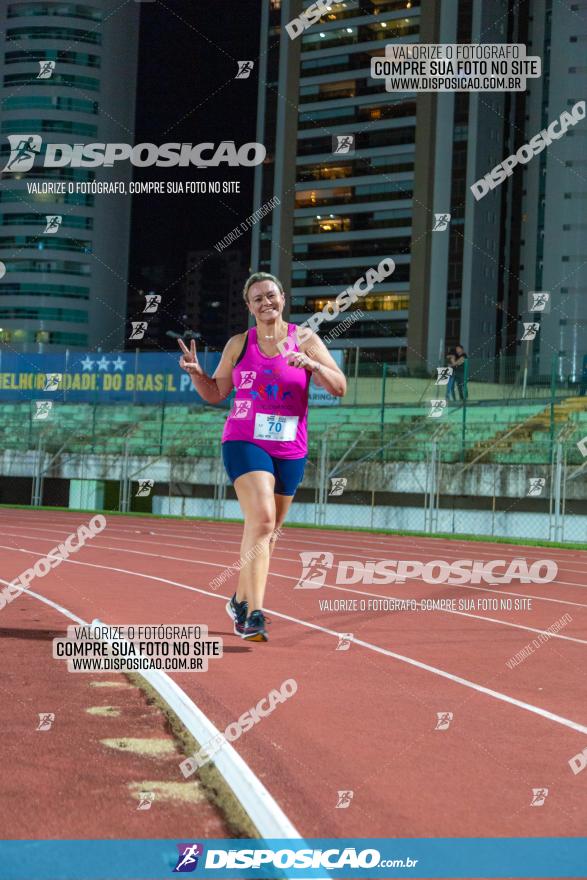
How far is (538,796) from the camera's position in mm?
3830

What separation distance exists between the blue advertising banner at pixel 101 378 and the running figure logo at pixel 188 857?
32.3 meters

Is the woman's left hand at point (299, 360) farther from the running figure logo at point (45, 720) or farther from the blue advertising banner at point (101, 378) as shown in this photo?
the blue advertising banner at point (101, 378)

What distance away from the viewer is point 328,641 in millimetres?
7391

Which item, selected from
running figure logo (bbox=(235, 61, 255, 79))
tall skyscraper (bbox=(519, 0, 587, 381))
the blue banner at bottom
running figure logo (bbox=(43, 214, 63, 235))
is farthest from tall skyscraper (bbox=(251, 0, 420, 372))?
the blue banner at bottom

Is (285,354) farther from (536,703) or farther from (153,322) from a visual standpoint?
(153,322)

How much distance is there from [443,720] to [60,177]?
112208 mm

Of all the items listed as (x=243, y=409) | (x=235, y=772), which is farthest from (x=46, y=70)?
(x=235, y=772)

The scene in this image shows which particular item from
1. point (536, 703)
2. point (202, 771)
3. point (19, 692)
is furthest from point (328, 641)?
point (202, 771)

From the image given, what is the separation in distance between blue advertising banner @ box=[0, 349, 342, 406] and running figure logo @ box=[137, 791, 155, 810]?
3178 centimetres

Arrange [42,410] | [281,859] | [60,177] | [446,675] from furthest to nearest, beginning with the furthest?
1. [60,177]
2. [42,410]
3. [446,675]
4. [281,859]

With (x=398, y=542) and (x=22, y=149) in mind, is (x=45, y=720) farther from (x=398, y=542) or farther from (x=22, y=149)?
(x=22, y=149)

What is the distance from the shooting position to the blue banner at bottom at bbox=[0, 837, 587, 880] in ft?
9.82

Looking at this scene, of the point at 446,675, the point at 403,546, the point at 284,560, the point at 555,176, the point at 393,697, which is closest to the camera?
the point at 393,697

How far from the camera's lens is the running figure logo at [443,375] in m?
30.6
